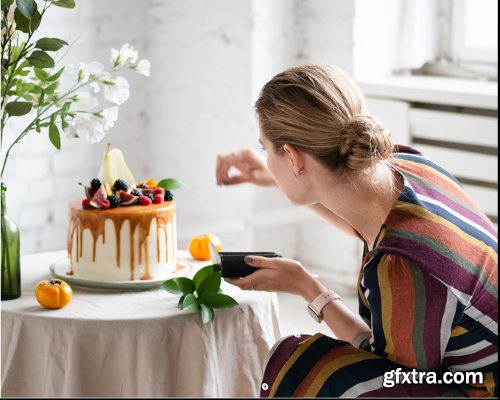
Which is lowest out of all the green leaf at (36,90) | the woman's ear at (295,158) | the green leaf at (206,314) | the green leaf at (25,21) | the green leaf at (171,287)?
the green leaf at (206,314)

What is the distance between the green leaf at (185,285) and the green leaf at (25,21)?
0.61 metres

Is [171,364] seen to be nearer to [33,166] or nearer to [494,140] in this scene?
[33,166]

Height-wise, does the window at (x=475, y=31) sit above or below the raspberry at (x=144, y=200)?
above

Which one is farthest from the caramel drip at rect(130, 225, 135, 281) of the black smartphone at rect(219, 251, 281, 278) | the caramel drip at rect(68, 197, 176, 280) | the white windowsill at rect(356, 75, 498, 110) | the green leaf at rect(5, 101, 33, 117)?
the white windowsill at rect(356, 75, 498, 110)

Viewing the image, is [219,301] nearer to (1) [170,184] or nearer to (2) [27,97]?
(1) [170,184]

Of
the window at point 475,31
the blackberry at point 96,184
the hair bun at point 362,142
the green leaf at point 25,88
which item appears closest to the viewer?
the hair bun at point 362,142

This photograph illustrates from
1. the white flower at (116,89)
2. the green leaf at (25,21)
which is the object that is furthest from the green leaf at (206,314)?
the green leaf at (25,21)

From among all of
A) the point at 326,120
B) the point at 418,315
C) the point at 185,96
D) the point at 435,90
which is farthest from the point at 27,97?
the point at 435,90

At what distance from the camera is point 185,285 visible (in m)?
1.38

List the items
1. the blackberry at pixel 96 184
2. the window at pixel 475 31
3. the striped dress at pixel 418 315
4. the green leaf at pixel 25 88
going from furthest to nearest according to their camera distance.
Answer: the window at pixel 475 31
the blackberry at pixel 96 184
the green leaf at pixel 25 88
the striped dress at pixel 418 315

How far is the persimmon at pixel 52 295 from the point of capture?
51.8 inches

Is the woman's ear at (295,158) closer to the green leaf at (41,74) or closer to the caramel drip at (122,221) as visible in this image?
the caramel drip at (122,221)

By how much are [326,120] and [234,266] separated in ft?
1.22

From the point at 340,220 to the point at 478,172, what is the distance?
4.33 ft
